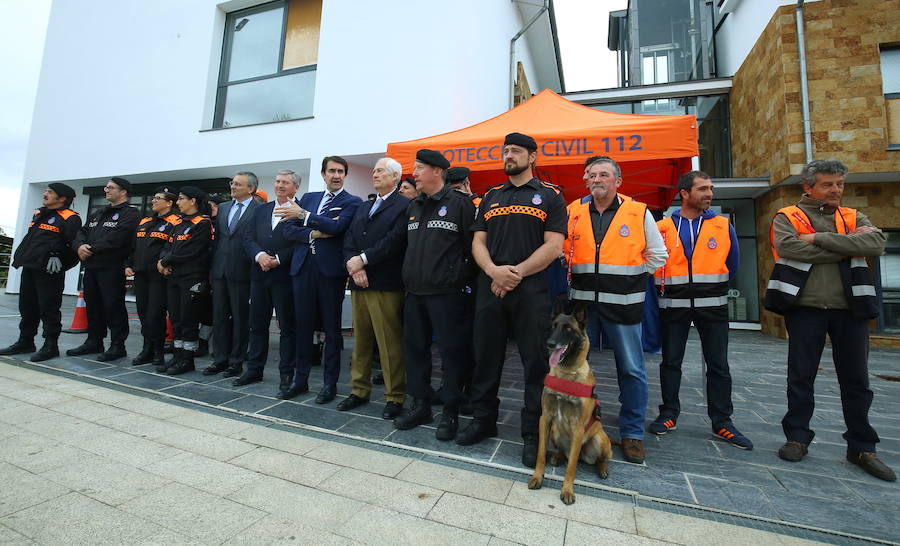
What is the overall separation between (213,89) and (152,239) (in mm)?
6470

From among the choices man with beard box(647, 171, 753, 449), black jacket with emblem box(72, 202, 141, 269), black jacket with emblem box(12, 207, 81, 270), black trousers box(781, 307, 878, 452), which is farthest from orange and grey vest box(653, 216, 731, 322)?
black jacket with emblem box(12, 207, 81, 270)

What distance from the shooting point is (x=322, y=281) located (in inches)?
136

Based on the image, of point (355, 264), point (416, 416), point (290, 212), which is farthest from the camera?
point (290, 212)

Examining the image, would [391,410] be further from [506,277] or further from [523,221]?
[523,221]

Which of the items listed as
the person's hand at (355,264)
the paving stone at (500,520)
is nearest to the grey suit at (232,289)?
the person's hand at (355,264)

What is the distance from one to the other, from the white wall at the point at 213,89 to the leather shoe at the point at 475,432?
621 cm

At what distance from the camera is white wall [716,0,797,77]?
8.86 m

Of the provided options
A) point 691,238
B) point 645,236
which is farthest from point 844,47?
point 645,236

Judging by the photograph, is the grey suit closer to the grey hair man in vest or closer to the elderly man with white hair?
the elderly man with white hair

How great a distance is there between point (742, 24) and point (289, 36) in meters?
11.2

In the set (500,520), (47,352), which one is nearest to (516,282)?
(500,520)

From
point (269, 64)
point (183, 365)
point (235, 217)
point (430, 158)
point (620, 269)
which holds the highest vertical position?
point (269, 64)

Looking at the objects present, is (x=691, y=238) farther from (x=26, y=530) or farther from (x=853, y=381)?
(x=26, y=530)

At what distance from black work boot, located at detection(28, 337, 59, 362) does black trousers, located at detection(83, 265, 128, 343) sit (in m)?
0.33
